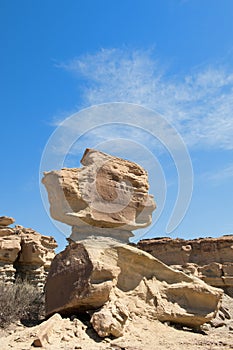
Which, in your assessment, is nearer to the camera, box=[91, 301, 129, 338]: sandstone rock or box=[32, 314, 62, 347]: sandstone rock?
box=[32, 314, 62, 347]: sandstone rock

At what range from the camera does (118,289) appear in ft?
23.2

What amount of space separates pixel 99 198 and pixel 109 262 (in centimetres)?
137

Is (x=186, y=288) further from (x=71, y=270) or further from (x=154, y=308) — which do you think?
(x=71, y=270)

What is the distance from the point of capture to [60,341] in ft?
18.3

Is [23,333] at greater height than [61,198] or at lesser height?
lesser

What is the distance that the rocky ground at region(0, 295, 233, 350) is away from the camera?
5.48 metres

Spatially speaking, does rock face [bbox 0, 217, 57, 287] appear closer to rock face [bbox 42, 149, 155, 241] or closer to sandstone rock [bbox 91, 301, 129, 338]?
rock face [bbox 42, 149, 155, 241]

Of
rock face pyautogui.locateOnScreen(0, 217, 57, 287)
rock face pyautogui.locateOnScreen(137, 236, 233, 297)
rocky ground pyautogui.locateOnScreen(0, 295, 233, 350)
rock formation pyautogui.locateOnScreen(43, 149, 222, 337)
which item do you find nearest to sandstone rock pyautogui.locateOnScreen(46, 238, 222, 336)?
rock formation pyautogui.locateOnScreen(43, 149, 222, 337)

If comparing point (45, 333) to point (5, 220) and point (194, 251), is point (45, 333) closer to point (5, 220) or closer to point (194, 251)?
point (5, 220)

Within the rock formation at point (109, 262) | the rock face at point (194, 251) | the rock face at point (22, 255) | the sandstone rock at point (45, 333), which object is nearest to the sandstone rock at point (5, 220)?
the rock face at point (22, 255)

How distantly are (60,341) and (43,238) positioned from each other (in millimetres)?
11184

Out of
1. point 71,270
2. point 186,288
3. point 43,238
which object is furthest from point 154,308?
point 43,238

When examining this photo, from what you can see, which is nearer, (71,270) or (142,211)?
(71,270)

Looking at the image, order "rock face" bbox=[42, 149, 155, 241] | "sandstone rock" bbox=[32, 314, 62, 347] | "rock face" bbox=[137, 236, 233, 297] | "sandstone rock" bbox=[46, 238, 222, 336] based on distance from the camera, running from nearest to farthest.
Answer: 1. "sandstone rock" bbox=[32, 314, 62, 347]
2. "sandstone rock" bbox=[46, 238, 222, 336]
3. "rock face" bbox=[42, 149, 155, 241]
4. "rock face" bbox=[137, 236, 233, 297]
